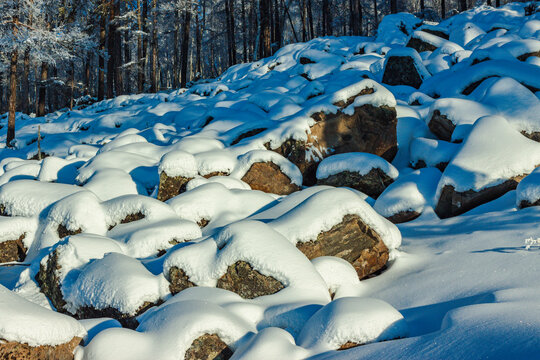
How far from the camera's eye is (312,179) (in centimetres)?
722

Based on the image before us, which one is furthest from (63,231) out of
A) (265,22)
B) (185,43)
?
(265,22)

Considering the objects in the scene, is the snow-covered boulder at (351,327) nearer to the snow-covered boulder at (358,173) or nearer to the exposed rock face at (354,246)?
the exposed rock face at (354,246)

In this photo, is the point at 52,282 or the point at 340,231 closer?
the point at 52,282

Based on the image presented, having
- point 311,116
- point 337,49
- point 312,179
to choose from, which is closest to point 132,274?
point 312,179

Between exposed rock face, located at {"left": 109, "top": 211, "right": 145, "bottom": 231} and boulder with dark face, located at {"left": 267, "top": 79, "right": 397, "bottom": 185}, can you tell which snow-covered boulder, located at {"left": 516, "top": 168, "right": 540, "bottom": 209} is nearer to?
boulder with dark face, located at {"left": 267, "top": 79, "right": 397, "bottom": 185}

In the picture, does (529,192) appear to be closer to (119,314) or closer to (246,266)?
(246,266)

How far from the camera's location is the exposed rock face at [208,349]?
251cm

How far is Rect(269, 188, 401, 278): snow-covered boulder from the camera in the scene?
13.3ft

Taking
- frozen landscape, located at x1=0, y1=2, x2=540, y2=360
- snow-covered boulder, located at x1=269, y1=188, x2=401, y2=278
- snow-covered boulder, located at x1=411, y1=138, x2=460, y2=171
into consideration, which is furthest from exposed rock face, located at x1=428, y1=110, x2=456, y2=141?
snow-covered boulder, located at x1=269, y1=188, x2=401, y2=278

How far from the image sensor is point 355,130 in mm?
7395

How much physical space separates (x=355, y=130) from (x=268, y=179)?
1.96 metres

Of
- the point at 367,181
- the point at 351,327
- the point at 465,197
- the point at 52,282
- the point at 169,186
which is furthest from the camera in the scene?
the point at 367,181

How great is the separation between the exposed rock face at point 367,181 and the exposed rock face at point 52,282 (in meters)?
4.27

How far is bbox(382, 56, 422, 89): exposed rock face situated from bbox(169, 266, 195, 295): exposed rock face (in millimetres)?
8932
